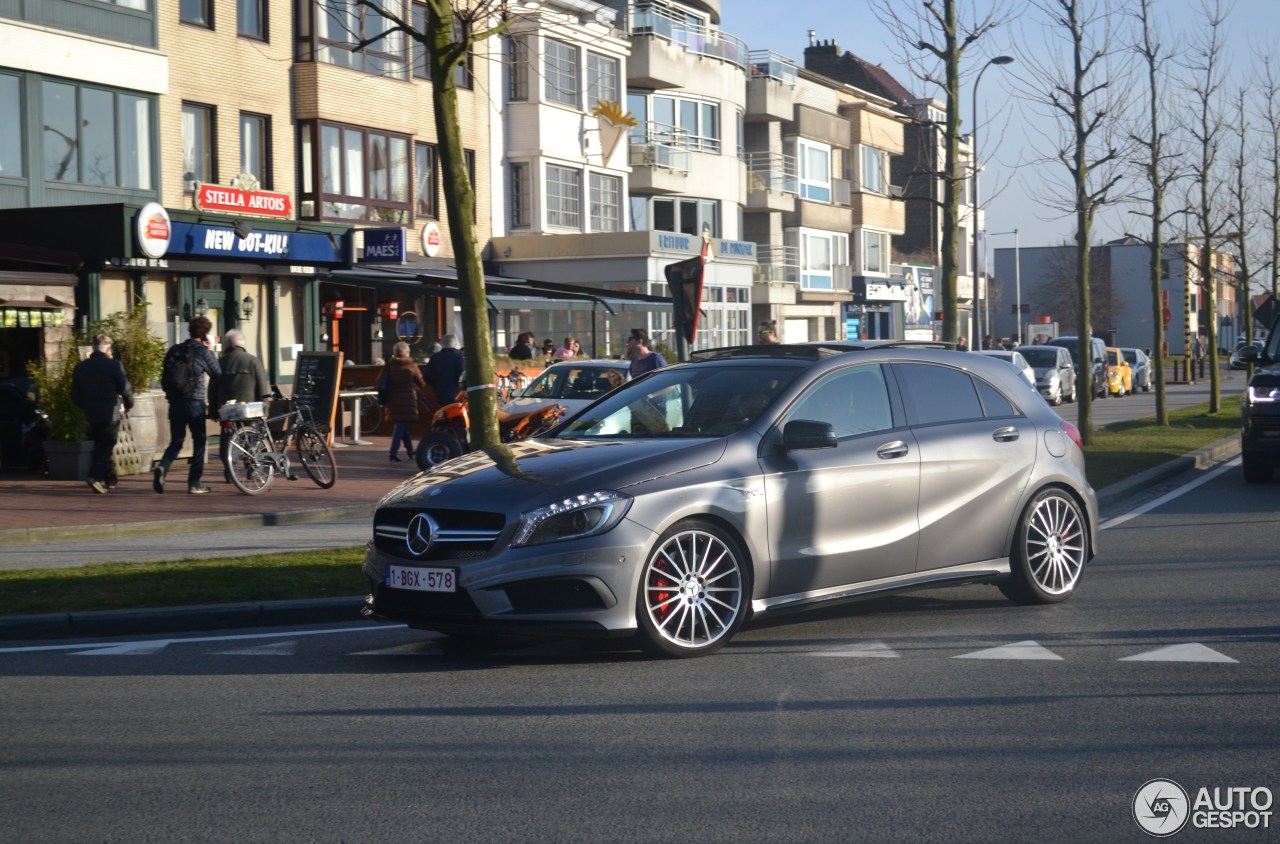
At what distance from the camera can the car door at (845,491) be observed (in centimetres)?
835

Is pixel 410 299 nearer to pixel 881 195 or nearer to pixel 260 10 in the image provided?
pixel 260 10

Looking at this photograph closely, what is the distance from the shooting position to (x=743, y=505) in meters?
8.15

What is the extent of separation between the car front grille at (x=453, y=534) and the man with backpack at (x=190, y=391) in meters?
9.90

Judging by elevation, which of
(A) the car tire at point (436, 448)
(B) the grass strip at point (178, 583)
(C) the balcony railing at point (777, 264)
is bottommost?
(B) the grass strip at point (178, 583)

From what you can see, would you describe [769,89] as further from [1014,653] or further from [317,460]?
[1014,653]

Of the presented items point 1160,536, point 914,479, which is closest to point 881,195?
point 1160,536

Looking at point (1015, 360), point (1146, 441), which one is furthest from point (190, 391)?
point (1015, 360)

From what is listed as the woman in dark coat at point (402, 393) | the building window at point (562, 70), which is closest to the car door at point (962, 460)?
the woman in dark coat at point (402, 393)

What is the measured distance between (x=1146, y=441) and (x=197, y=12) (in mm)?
18432

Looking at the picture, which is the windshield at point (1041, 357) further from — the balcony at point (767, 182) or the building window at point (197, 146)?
the building window at point (197, 146)

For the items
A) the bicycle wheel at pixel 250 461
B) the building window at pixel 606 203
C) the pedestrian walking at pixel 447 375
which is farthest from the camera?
the building window at pixel 606 203

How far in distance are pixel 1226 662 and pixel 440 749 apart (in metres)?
3.95

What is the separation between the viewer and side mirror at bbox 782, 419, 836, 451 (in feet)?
27.3
